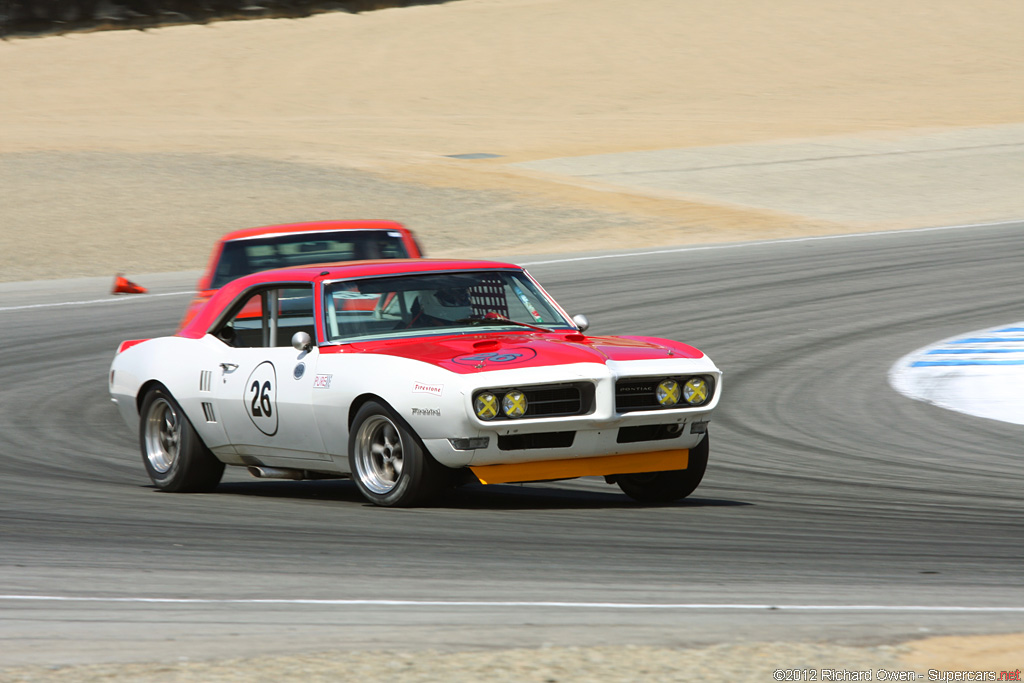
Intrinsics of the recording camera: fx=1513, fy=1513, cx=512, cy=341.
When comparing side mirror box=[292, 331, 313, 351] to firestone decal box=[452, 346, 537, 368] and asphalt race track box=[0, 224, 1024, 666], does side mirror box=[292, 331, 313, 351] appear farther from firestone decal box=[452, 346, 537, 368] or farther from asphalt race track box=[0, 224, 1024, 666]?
firestone decal box=[452, 346, 537, 368]

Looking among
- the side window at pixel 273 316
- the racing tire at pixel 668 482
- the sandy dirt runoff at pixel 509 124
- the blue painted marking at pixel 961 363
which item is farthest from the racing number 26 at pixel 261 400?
the sandy dirt runoff at pixel 509 124

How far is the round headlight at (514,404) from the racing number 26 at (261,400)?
1615 mm

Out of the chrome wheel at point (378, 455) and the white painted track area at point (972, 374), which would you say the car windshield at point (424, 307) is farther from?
the white painted track area at point (972, 374)

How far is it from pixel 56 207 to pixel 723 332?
54.0ft

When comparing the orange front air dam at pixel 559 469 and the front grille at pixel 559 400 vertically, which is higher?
the front grille at pixel 559 400

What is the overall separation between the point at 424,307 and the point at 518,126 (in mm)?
37584

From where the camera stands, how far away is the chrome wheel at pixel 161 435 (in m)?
8.99

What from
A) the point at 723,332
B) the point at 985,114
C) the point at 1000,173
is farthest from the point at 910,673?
the point at 985,114

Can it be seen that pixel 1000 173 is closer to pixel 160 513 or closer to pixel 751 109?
pixel 751 109

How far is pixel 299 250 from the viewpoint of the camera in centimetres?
1320

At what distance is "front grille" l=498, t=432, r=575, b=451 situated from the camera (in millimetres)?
7441

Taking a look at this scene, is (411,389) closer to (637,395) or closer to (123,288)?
(637,395)

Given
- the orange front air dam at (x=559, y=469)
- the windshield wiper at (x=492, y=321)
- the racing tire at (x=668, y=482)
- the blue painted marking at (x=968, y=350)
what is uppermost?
the windshield wiper at (x=492, y=321)

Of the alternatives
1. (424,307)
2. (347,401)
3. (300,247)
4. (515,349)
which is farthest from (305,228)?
(515,349)
